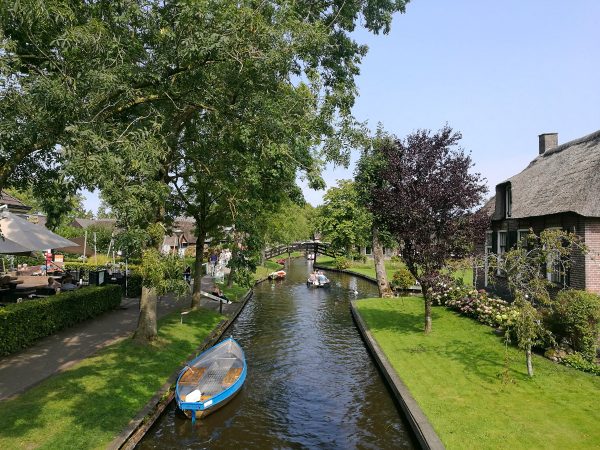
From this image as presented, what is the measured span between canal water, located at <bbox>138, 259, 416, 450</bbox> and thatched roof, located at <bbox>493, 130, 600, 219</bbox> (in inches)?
405

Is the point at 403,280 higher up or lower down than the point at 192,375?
higher up

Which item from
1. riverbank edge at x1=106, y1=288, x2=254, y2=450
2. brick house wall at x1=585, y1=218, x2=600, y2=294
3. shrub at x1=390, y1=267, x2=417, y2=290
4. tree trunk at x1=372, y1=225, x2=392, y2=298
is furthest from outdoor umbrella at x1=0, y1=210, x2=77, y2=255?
shrub at x1=390, y1=267, x2=417, y2=290

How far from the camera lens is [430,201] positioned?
18047mm


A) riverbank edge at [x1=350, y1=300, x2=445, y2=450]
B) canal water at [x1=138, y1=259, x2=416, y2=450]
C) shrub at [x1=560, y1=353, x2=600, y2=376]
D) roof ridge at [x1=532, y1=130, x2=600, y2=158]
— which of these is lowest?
canal water at [x1=138, y1=259, x2=416, y2=450]

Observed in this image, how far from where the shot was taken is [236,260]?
17828 mm

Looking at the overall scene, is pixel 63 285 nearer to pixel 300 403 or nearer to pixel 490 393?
pixel 300 403

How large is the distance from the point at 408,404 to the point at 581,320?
21.0 ft

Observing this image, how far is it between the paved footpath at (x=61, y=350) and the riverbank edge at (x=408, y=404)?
10.2 metres

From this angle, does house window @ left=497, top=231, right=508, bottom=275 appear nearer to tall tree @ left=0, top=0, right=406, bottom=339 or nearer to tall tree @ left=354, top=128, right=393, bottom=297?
→ tall tree @ left=354, top=128, right=393, bottom=297

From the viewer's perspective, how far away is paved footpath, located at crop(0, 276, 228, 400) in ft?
41.2

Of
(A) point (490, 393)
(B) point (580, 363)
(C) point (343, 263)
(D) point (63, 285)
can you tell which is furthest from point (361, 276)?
(A) point (490, 393)

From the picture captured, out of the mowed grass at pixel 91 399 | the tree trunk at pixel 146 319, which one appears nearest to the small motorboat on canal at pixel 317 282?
the mowed grass at pixel 91 399

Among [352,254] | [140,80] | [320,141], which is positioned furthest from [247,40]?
[352,254]

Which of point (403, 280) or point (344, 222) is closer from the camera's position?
point (403, 280)
